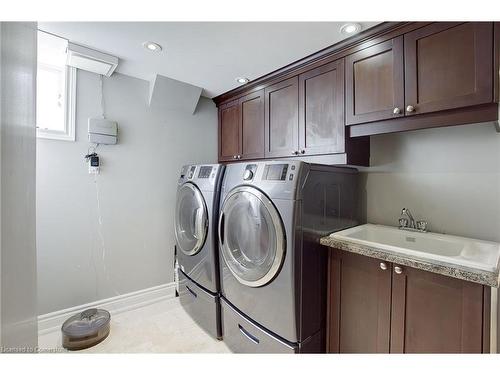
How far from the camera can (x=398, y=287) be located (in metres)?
1.12

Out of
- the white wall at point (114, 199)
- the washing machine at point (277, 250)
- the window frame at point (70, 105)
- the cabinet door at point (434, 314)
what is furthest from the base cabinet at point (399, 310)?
the window frame at point (70, 105)

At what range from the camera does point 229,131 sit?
8.25 ft

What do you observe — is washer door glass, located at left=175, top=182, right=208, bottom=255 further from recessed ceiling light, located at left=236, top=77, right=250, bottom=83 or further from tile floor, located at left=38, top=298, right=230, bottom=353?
recessed ceiling light, located at left=236, top=77, right=250, bottom=83

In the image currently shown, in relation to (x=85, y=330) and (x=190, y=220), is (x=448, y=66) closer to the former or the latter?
(x=190, y=220)

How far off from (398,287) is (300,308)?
0.53m

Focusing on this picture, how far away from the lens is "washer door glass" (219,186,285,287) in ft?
4.23

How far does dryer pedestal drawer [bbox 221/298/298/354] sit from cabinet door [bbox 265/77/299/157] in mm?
1319

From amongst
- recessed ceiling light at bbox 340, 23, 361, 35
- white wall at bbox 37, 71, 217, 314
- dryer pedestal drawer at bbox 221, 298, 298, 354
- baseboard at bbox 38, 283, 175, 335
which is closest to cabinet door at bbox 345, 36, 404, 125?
recessed ceiling light at bbox 340, 23, 361, 35

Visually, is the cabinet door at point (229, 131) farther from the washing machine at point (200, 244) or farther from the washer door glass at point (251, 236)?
the washer door glass at point (251, 236)

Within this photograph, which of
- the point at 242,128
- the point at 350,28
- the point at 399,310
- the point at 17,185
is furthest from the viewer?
the point at 242,128

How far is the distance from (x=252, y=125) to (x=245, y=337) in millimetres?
1809

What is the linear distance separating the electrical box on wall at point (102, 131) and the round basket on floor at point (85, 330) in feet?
4.80

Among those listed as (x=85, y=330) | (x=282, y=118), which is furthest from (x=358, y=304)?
(x=85, y=330)

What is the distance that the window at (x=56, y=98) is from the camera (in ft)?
5.89
